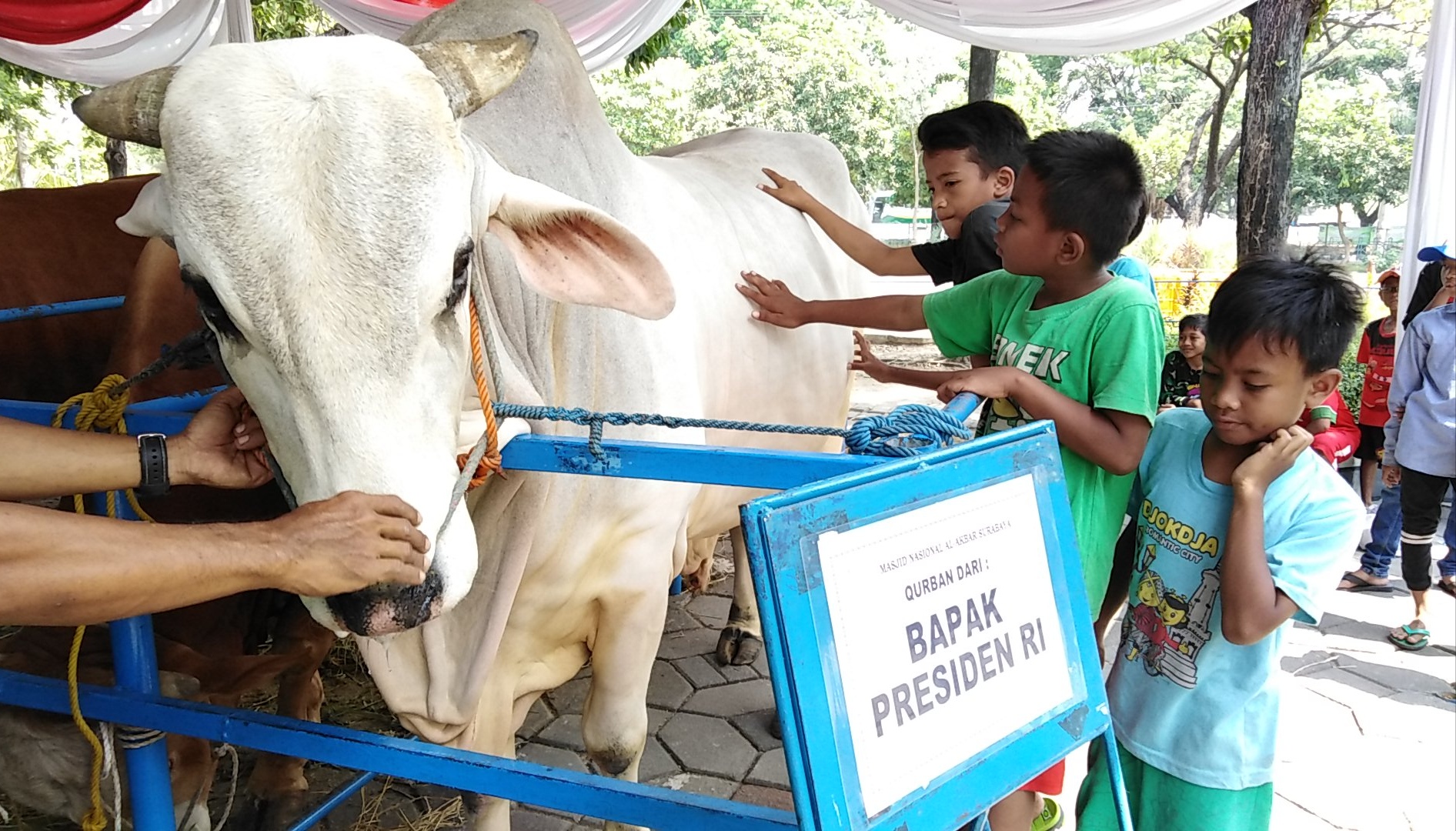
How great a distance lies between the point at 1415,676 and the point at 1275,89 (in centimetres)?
319

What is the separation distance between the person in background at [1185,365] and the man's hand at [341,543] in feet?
11.6

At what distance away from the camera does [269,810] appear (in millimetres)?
2746

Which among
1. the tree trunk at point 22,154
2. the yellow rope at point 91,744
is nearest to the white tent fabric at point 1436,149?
the yellow rope at point 91,744

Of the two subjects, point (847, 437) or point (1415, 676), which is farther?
point (1415, 676)

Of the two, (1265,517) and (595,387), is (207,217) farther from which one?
(1265,517)

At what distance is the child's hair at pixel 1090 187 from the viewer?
A: 6.10 ft

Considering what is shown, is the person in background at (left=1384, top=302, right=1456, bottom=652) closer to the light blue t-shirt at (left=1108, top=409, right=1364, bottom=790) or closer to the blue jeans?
the blue jeans

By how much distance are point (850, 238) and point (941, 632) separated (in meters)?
2.20

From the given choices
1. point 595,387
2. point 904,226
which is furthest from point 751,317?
point 904,226

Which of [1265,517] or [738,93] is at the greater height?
[738,93]

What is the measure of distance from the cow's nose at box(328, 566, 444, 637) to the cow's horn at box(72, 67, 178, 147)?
0.65 m

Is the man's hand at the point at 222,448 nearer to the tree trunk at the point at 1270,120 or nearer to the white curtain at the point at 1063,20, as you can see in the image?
the white curtain at the point at 1063,20

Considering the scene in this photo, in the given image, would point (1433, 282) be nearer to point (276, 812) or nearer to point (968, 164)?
point (968, 164)

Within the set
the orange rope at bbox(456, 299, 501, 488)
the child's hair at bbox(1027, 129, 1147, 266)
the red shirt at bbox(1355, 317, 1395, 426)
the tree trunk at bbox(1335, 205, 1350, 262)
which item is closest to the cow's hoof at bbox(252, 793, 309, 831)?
the orange rope at bbox(456, 299, 501, 488)
